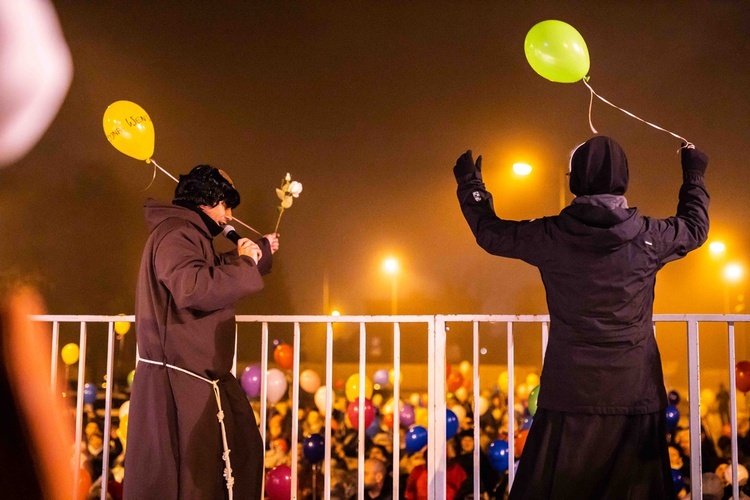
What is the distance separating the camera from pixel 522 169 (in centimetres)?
739

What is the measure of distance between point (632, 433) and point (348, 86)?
614cm

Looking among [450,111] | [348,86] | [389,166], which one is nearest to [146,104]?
[348,86]

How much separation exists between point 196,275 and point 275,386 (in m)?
3.86

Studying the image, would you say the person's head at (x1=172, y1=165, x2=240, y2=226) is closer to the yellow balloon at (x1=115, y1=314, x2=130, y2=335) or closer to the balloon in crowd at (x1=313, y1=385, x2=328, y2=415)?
the balloon in crowd at (x1=313, y1=385, x2=328, y2=415)

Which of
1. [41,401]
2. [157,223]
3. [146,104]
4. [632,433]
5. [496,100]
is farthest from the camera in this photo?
[496,100]

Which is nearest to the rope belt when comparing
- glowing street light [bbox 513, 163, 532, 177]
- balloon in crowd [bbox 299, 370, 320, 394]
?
balloon in crowd [bbox 299, 370, 320, 394]

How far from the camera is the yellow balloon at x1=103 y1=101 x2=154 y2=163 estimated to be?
2.81 meters

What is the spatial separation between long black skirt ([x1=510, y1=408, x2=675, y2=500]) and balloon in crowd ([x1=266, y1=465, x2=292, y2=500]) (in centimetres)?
211

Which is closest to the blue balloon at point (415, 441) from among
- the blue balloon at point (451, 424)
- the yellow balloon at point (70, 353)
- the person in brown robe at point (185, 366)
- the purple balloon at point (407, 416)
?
the blue balloon at point (451, 424)

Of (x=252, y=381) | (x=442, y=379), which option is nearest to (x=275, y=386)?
(x=252, y=381)

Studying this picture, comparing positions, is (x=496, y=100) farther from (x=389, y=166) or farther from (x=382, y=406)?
(x=382, y=406)

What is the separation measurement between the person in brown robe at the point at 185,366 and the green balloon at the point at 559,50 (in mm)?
1309

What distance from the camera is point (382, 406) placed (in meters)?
6.14

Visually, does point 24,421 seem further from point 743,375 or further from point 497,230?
point 743,375
